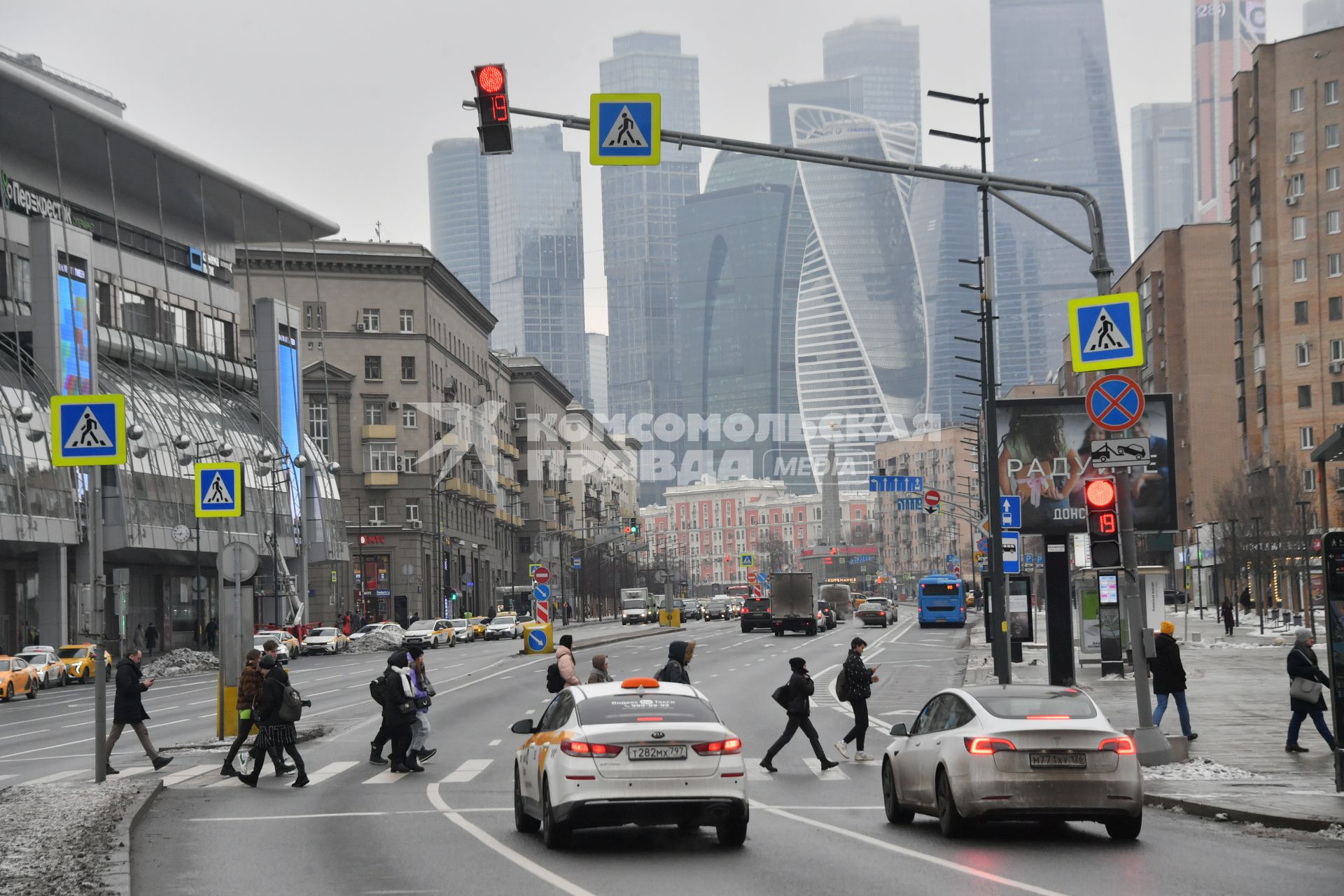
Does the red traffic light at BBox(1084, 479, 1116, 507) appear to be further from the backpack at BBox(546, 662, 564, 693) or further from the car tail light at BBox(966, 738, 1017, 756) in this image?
the backpack at BBox(546, 662, 564, 693)

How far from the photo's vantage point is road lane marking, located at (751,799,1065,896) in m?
11.4

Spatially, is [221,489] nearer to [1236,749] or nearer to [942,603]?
[1236,749]

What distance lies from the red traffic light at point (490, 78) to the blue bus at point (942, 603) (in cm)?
8146

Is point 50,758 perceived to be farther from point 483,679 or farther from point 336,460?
point 336,460

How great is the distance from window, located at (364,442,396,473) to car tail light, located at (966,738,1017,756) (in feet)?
330

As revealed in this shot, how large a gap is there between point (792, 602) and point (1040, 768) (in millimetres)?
69529

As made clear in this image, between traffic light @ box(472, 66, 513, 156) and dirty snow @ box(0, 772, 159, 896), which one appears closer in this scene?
dirty snow @ box(0, 772, 159, 896)

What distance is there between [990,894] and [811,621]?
72679 millimetres

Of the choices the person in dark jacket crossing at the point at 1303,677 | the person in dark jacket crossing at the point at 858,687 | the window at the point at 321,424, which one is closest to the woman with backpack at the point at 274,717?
the person in dark jacket crossing at the point at 858,687

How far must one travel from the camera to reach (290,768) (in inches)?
888

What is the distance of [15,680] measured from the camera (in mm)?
48062

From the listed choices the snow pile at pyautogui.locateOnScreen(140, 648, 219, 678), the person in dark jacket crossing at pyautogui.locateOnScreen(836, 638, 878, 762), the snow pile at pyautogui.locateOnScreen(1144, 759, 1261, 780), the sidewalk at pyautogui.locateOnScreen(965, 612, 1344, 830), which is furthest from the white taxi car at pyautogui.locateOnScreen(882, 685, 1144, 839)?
the snow pile at pyautogui.locateOnScreen(140, 648, 219, 678)

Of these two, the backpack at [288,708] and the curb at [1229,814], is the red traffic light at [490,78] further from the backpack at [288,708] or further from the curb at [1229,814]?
the curb at [1229,814]

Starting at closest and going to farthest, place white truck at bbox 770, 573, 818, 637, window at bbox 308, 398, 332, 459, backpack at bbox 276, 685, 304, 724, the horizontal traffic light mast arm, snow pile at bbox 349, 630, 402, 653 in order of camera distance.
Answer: the horizontal traffic light mast arm → backpack at bbox 276, 685, 304, 724 → snow pile at bbox 349, 630, 402, 653 → white truck at bbox 770, 573, 818, 637 → window at bbox 308, 398, 332, 459
